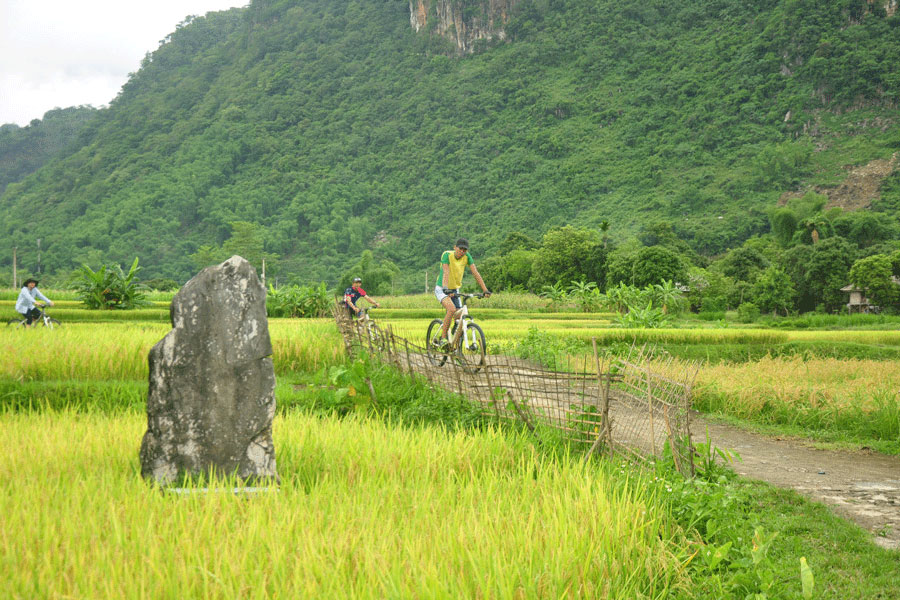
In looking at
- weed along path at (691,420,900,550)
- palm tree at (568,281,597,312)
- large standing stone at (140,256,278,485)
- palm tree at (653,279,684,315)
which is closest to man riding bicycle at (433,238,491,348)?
weed along path at (691,420,900,550)

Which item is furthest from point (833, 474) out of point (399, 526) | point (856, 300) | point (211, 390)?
point (856, 300)

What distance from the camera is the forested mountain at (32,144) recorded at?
4847 inches

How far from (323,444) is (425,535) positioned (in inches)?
77.1

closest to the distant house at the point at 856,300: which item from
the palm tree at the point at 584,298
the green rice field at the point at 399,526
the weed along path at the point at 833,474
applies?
the palm tree at the point at 584,298

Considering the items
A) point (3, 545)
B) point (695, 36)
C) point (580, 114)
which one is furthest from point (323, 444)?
point (695, 36)

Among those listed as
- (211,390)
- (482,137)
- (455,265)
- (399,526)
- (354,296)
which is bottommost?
(399,526)

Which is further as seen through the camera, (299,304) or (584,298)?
A: (584,298)

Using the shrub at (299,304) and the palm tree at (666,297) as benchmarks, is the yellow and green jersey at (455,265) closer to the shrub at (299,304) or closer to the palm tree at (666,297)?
the shrub at (299,304)

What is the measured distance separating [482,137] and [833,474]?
10575 cm

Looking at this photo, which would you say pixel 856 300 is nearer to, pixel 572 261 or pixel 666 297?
Result: pixel 572 261

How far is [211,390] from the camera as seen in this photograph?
13.7 feet

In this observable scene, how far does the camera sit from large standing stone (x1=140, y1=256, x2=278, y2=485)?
4.11 metres

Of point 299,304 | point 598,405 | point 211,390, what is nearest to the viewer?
point 211,390

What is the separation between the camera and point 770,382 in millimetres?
9719
